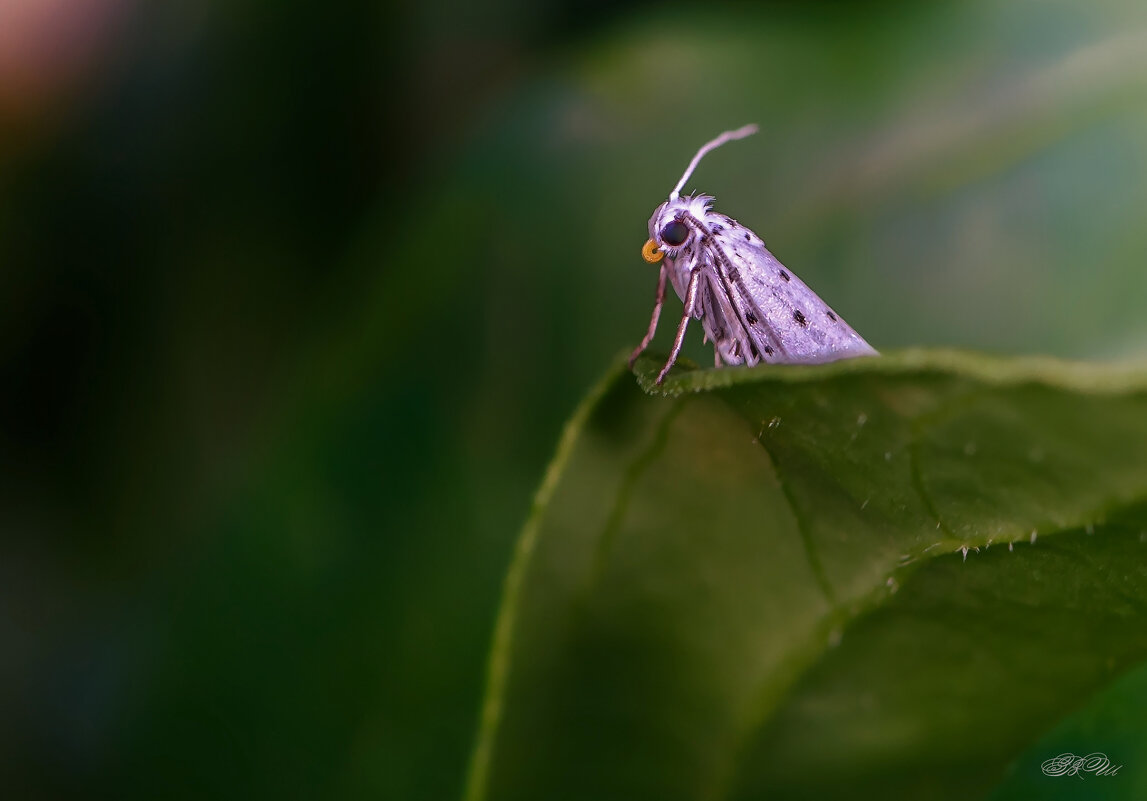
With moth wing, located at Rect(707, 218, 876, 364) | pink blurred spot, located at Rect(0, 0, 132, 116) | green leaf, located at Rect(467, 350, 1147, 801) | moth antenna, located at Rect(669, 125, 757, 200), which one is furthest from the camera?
pink blurred spot, located at Rect(0, 0, 132, 116)

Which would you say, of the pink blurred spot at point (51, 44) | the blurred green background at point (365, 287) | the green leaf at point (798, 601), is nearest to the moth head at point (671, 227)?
the blurred green background at point (365, 287)

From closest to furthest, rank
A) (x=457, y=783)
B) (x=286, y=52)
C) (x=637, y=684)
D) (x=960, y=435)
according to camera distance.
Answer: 1. (x=960, y=435)
2. (x=637, y=684)
3. (x=457, y=783)
4. (x=286, y=52)

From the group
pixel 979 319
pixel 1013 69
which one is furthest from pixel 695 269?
pixel 1013 69

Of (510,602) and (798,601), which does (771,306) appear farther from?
(510,602)

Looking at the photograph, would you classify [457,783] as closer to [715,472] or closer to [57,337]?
[715,472]

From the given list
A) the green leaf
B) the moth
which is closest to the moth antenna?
the moth

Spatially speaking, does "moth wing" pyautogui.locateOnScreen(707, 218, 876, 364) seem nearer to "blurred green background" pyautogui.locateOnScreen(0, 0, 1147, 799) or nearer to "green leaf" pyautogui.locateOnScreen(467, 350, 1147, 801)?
"blurred green background" pyautogui.locateOnScreen(0, 0, 1147, 799)
